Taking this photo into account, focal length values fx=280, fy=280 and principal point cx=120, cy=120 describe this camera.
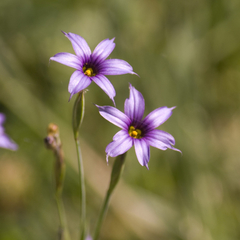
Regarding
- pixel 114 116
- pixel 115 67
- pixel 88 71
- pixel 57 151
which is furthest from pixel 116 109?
pixel 57 151

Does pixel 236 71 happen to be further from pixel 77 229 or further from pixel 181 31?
pixel 77 229

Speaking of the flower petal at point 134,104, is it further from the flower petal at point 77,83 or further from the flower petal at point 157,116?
the flower petal at point 77,83

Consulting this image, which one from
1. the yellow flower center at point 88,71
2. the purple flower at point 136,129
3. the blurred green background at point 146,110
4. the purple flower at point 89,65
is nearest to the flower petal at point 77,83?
the purple flower at point 89,65

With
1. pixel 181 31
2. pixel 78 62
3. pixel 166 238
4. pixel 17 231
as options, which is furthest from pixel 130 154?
pixel 78 62

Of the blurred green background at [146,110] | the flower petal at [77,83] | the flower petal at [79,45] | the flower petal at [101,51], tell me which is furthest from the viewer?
the blurred green background at [146,110]

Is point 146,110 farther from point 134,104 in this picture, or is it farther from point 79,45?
point 79,45

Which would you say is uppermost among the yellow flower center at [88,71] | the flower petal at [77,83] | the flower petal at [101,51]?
the flower petal at [101,51]

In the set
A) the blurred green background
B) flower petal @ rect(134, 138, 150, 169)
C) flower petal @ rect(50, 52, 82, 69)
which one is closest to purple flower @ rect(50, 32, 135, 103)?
flower petal @ rect(50, 52, 82, 69)

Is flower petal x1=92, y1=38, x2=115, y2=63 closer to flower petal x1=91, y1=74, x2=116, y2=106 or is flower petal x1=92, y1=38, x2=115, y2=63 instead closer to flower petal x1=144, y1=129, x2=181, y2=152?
flower petal x1=91, y1=74, x2=116, y2=106
